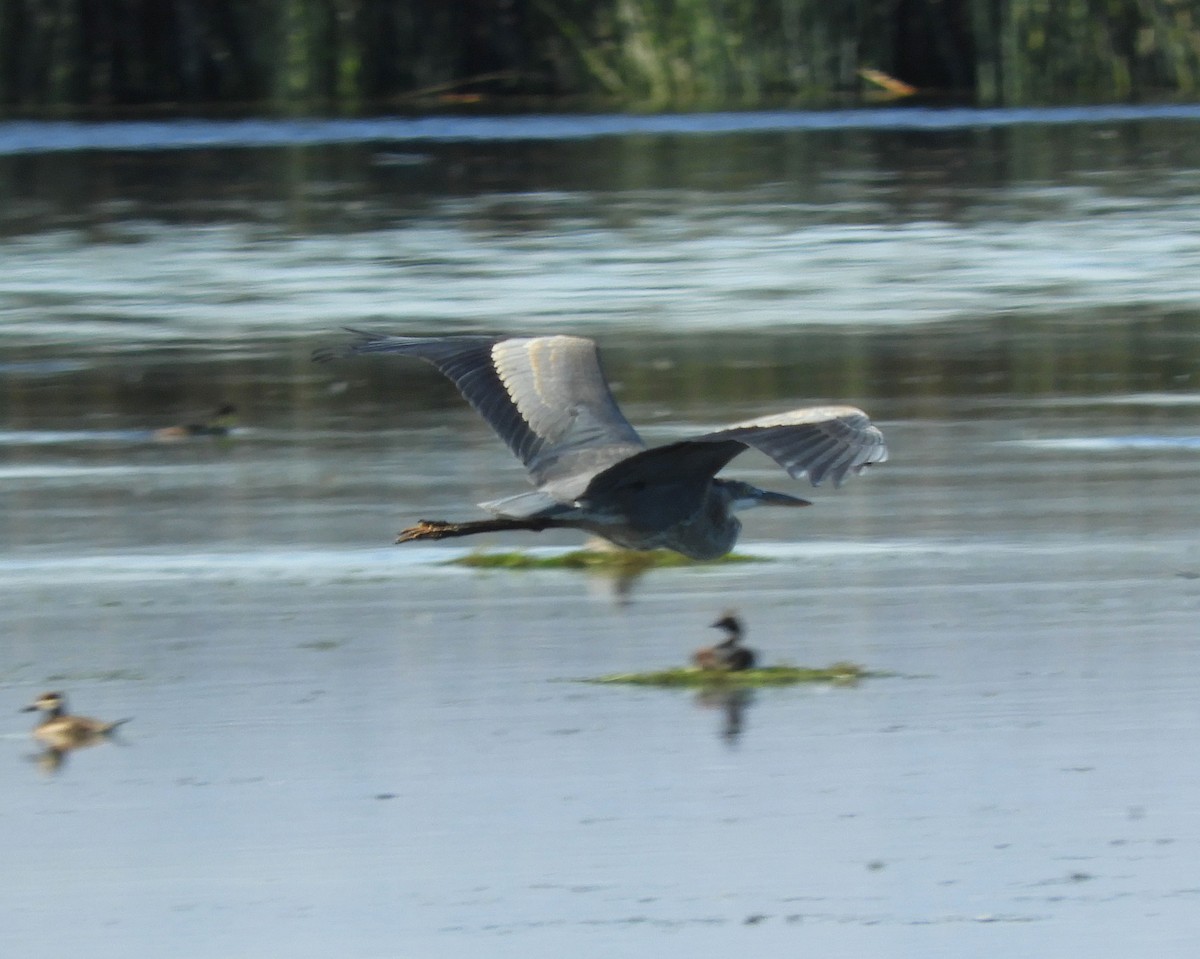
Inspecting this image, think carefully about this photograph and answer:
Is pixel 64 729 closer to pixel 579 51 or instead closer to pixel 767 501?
pixel 767 501

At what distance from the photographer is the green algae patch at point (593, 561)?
884 cm

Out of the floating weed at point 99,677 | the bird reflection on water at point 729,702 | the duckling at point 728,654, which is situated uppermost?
the duckling at point 728,654

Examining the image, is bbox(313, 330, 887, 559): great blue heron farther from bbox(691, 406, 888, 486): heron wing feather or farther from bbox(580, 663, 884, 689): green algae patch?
bbox(580, 663, 884, 689): green algae patch

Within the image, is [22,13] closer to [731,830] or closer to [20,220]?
[20,220]

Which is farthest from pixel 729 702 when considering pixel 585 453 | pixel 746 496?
pixel 585 453

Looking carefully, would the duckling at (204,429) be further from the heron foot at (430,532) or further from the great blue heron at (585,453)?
the heron foot at (430,532)

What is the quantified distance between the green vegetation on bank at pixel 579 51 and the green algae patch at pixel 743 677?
20023 mm

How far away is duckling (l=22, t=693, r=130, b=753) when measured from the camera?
675cm

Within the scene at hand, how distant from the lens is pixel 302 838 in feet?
20.0

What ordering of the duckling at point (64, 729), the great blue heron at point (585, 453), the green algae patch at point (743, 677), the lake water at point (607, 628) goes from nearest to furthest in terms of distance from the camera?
1. the lake water at point (607, 628)
2. the duckling at point (64, 729)
3. the great blue heron at point (585, 453)
4. the green algae patch at point (743, 677)

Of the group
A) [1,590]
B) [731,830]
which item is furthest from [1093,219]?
[731,830]

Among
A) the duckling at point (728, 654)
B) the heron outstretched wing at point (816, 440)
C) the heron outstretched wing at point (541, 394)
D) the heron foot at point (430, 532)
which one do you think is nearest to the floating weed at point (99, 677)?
the heron foot at point (430, 532)

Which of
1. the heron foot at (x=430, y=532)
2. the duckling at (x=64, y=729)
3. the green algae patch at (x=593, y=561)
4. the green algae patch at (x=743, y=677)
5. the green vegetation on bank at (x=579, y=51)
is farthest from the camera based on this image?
the green vegetation on bank at (x=579, y=51)

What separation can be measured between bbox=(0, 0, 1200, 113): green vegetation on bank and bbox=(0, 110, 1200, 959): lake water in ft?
34.4
